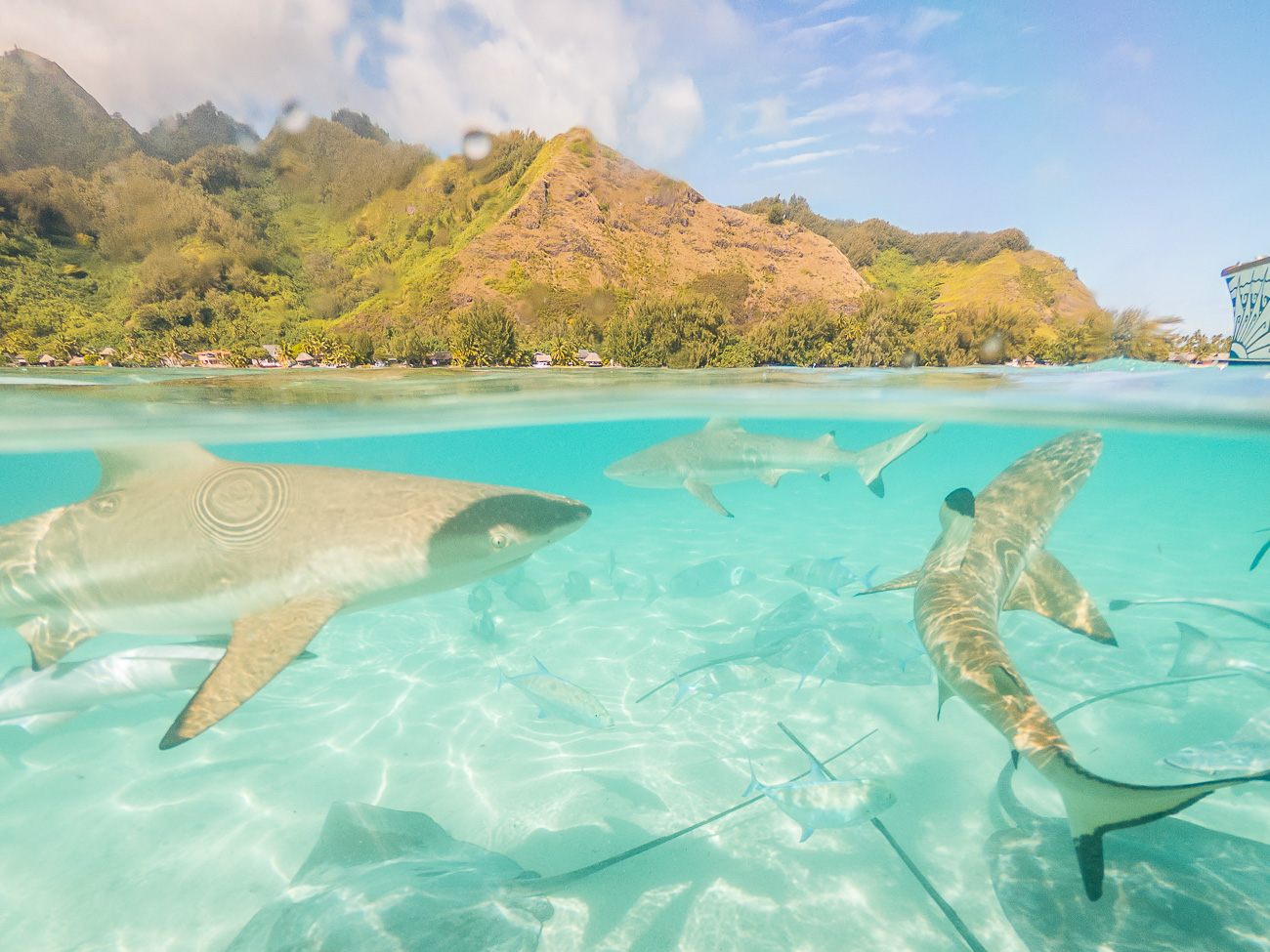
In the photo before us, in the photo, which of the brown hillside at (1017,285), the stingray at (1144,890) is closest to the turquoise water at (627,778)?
the stingray at (1144,890)

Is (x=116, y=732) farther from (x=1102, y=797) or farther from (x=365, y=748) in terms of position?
(x=1102, y=797)

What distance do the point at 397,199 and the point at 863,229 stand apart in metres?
62.2

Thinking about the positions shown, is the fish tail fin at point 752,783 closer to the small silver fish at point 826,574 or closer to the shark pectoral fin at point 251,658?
the shark pectoral fin at point 251,658

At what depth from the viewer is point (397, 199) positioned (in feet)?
163

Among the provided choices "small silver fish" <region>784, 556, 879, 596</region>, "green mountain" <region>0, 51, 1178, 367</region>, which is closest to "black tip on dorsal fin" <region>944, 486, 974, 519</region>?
"small silver fish" <region>784, 556, 879, 596</region>

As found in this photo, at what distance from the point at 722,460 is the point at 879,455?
7.27 feet

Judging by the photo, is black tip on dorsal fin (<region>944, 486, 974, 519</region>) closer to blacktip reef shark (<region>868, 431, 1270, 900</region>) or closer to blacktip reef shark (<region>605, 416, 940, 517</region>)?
blacktip reef shark (<region>868, 431, 1270, 900</region>)

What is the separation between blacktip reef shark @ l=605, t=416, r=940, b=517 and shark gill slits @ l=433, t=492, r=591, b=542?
3547 millimetres

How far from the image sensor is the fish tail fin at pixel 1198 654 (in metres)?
4.80

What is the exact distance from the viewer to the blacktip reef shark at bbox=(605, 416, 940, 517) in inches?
265

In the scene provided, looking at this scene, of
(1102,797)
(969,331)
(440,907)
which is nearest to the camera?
(1102,797)

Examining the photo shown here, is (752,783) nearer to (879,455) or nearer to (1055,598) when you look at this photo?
(1055,598)

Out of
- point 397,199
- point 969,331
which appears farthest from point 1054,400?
point 397,199

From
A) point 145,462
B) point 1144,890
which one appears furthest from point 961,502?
point 145,462
